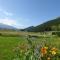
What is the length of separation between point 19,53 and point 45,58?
1538mm

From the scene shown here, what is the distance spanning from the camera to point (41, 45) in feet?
30.8

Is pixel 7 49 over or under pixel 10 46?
under

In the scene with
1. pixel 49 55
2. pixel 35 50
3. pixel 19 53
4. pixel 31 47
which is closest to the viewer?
pixel 35 50

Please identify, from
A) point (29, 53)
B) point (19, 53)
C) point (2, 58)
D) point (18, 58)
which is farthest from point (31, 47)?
point (2, 58)

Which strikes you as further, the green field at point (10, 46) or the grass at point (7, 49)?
the grass at point (7, 49)

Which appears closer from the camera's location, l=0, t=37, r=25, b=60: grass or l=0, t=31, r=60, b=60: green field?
l=0, t=31, r=60, b=60: green field

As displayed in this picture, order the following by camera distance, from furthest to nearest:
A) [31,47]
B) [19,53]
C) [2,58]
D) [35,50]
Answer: [2,58] → [19,53] → [31,47] → [35,50]

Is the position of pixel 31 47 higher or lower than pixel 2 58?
higher

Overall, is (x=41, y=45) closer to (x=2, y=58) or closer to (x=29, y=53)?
(x=29, y=53)

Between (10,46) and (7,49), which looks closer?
(7,49)

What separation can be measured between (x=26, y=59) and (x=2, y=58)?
772 centimetres

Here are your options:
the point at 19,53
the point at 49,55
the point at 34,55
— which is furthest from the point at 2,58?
the point at 34,55

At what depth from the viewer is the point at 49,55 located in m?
9.84

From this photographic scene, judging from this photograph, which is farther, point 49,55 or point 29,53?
point 49,55
